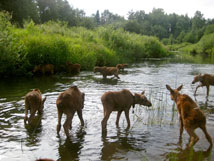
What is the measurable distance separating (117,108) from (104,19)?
194615mm

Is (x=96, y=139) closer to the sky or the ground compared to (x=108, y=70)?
closer to the ground

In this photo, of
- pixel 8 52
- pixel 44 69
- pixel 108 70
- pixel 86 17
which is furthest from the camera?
pixel 86 17

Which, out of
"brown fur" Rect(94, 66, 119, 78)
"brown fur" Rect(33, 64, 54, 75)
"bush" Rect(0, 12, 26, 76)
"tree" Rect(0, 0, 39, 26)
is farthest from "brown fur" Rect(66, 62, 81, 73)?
"tree" Rect(0, 0, 39, 26)

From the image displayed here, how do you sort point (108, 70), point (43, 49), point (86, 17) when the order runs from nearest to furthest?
point (108, 70) → point (43, 49) → point (86, 17)

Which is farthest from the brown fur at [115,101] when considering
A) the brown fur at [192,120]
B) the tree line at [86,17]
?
the tree line at [86,17]

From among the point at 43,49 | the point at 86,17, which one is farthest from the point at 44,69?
the point at 86,17

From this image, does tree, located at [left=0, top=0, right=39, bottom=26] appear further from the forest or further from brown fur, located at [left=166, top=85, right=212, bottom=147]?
brown fur, located at [left=166, top=85, right=212, bottom=147]

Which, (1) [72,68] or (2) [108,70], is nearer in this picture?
(2) [108,70]

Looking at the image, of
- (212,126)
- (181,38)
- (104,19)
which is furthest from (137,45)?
(104,19)

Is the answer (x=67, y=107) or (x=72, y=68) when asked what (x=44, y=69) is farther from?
(x=67, y=107)

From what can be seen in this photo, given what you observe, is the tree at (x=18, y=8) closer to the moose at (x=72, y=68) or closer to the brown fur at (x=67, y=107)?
the moose at (x=72, y=68)

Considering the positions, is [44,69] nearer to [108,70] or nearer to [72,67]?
[72,67]

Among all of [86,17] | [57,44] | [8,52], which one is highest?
[86,17]

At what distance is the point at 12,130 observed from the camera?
709 cm
